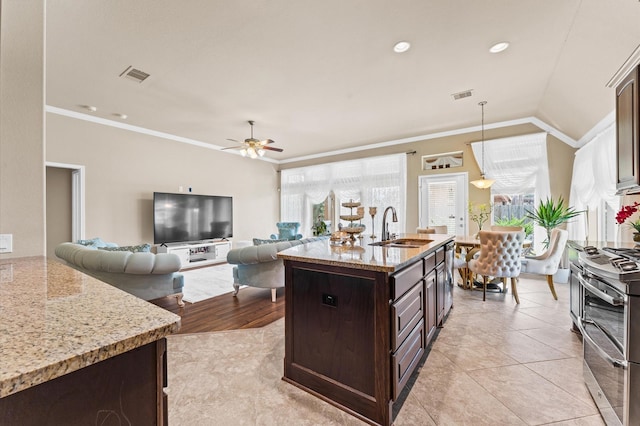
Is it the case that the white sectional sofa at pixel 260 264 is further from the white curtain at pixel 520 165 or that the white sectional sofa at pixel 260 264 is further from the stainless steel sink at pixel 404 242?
the white curtain at pixel 520 165

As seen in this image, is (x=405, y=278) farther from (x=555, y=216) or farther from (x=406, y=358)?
(x=555, y=216)

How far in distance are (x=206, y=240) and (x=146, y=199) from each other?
5.02 ft

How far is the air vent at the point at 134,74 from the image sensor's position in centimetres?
336

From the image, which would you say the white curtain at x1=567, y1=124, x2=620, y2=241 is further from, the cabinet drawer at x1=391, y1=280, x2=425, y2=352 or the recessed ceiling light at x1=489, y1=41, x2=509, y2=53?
the cabinet drawer at x1=391, y1=280, x2=425, y2=352

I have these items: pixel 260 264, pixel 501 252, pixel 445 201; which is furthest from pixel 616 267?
pixel 445 201

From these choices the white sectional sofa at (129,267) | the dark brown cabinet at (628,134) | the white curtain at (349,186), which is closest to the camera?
the dark brown cabinet at (628,134)

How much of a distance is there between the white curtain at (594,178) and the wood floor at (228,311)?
385 cm

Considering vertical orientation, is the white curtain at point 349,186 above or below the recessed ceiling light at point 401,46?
below

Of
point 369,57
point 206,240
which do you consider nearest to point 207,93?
point 369,57

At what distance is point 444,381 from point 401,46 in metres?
3.07

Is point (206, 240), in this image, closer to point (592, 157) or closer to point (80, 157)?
point (80, 157)

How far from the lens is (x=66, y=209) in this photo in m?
5.46

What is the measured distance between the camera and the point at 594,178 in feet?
12.3

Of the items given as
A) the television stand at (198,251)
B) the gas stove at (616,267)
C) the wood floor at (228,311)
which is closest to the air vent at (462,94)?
the gas stove at (616,267)
